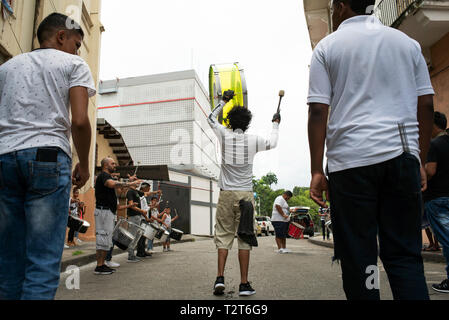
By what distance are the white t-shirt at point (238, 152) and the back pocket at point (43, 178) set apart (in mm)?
2335

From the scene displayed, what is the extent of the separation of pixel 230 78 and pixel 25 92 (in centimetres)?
484

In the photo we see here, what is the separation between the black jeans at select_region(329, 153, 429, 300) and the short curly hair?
2.67m

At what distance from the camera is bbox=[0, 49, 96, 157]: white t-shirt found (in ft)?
6.73

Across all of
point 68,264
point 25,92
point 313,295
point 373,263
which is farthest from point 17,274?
point 68,264

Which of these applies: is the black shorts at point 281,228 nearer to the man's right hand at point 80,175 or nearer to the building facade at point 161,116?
the man's right hand at point 80,175

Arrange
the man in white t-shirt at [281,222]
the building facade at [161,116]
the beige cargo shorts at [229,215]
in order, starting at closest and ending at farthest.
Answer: the beige cargo shorts at [229,215] → the man in white t-shirt at [281,222] → the building facade at [161,116]

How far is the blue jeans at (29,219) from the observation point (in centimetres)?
192

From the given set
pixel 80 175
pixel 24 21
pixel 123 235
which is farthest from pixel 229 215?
pixel 24 21

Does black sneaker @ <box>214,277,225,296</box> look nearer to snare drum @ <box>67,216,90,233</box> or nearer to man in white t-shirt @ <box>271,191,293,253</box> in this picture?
snare drum @ <box>67,216,90,233</box>

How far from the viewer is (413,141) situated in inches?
70.7

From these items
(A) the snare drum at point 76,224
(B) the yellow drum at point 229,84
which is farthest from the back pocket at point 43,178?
(B) the yellow drum at point 229,84

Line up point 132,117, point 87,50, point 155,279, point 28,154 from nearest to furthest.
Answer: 1. point 28,154
2. point 155,279
3. point 87,50
4. point 132,117

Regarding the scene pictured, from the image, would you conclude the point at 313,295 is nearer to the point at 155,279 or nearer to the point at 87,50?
the point at 155,279
